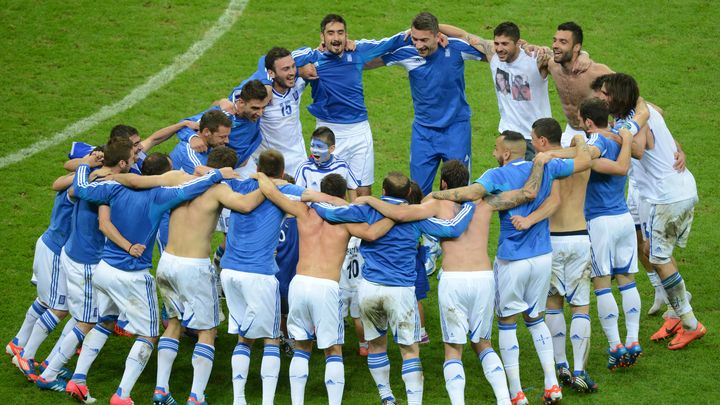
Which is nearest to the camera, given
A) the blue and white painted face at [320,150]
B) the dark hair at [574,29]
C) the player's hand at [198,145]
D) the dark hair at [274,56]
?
the blue and white painted face at [320,150]

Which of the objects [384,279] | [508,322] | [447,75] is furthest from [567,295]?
[447,75]

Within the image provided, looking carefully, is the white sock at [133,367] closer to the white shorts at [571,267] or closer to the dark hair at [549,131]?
the white shorts at [571,267]

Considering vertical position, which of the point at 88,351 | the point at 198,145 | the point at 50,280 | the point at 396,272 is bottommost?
the point at 88,351

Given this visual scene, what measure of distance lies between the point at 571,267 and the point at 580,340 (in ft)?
2.41

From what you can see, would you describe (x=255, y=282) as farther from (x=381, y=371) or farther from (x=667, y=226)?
(x=667, y=226)

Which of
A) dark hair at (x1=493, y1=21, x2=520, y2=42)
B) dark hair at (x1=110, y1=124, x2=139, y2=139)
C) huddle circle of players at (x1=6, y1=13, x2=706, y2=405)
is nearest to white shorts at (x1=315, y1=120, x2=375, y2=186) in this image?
huddle circle of players at (x1=6, y1=13, x2=706, y2=405)

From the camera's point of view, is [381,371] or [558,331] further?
[558,331]

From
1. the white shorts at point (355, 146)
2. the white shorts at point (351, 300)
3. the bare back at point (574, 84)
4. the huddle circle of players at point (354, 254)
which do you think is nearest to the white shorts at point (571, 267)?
the huddle circle of players at point (354, 254)

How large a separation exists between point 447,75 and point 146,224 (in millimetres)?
4492

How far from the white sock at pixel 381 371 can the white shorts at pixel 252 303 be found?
0.96 metres

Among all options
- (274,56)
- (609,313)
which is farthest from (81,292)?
(609,313)

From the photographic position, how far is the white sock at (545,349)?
10.5 meters

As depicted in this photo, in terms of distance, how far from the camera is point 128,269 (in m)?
10.7

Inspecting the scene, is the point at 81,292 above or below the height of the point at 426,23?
below
